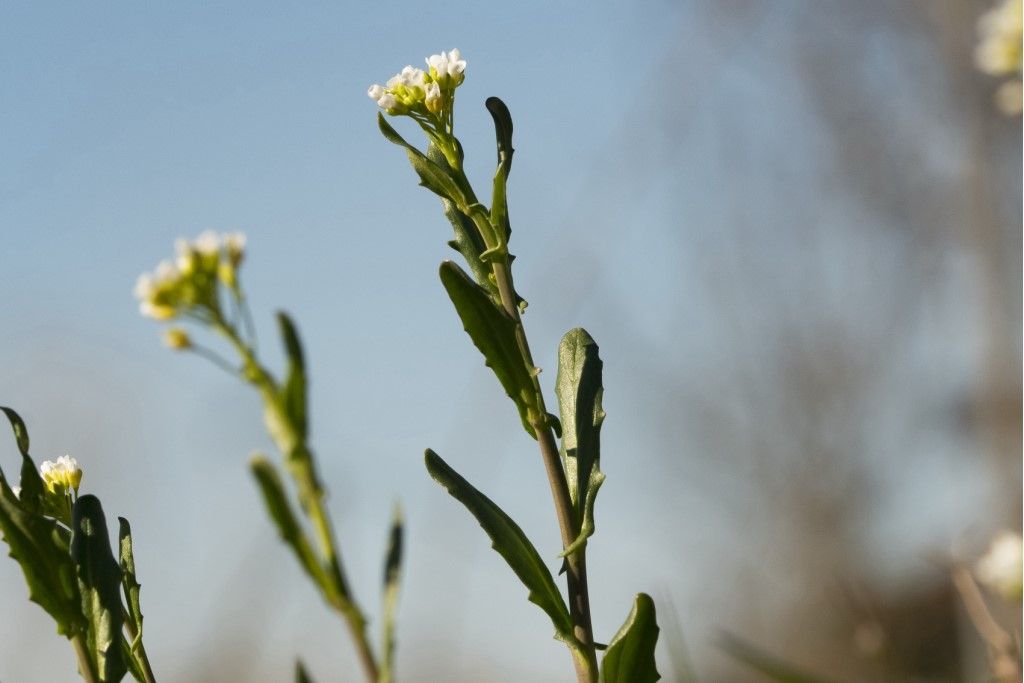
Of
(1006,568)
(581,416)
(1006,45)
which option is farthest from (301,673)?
(1006,45)

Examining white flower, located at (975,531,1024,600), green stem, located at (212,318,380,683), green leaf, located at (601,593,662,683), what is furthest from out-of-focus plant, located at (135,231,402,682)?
white flower, located at (975,531,1024,600)

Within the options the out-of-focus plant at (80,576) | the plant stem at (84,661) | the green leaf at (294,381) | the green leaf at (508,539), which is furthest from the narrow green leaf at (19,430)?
the green leaf at (294,381)

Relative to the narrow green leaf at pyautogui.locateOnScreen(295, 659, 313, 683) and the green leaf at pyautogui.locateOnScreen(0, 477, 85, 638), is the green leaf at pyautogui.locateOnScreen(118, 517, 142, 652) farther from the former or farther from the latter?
the narrow green leaf at pyautogui.locateOnScreen(295, 659, 313, 683)

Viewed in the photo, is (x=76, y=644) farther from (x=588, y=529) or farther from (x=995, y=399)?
(x=995, y=399)

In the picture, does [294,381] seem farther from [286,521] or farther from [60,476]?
[60,476]

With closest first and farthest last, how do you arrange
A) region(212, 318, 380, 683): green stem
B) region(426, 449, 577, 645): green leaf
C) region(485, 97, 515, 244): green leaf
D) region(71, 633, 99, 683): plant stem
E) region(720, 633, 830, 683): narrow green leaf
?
region(212, 318, 380, 683): green stem < region(720, 633, 830, 683): narrow green leaf < region(71, 633, 99, 683): plant stem < region(426, 449, 577, 645): green leaf < region(485, 97, 515, 244): green leaf

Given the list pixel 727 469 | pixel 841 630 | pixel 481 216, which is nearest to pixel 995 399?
pixel 841 630
